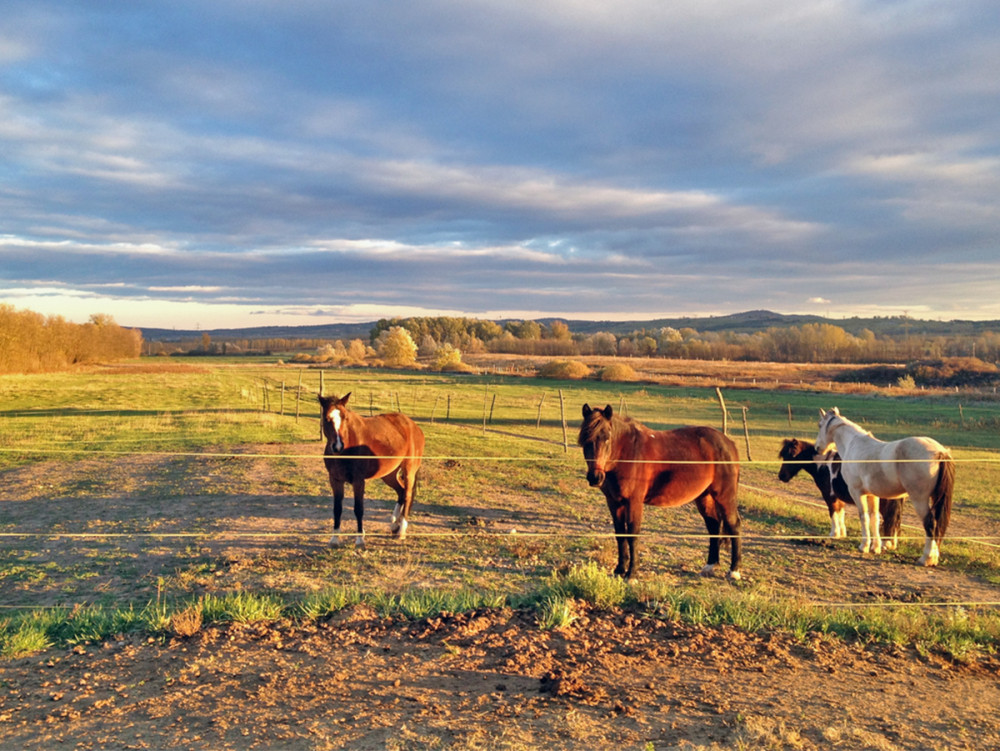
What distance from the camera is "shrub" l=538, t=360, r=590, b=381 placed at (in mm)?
60000

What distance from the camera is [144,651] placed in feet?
16.6

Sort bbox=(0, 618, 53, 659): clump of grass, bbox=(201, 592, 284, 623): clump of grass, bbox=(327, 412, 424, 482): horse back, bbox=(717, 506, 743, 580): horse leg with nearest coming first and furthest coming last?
bbox=(0, 618, 53, 659): clump of grass
bbox=(201, 592, 284, 623): clump of grass
bbox=(717, 506, 743, 580): horse leg
bbox=(327, 412, 424, 482): horse back

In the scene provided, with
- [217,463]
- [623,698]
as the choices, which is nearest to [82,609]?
[623,698]

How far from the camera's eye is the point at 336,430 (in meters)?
8.88

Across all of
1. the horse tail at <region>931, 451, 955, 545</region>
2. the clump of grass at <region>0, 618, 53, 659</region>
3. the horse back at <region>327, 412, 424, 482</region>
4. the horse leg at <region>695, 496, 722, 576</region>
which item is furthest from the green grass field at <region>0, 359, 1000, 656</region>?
the horse back at <region>327, 412, 424, 482</region>

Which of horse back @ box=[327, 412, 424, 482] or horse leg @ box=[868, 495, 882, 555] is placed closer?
horse back @ box=[327, 412, 424, 482]

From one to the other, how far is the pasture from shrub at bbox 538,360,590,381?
39132 mm

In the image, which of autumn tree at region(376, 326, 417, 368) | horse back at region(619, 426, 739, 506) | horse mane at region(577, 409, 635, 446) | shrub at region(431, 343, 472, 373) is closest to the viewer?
horse mane at region(577, 409, 635, 446)

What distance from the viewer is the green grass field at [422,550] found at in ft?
19.5

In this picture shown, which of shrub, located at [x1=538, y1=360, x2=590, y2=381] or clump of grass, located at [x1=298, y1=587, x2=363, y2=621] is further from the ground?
shrub, located at [x1=538, y1=360, x2=590, y2=381]

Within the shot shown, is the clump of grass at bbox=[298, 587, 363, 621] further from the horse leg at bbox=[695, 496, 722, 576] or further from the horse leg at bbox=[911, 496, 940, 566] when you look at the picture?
the horse leg at bbox=[911, 496, 940, 566]

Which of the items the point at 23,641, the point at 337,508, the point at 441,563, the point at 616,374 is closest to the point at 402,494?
the point at 337,508

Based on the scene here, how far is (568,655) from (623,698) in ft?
2.50

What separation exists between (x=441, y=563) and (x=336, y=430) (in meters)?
2.35
